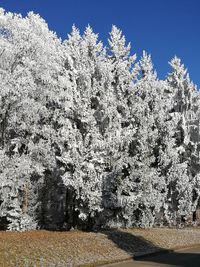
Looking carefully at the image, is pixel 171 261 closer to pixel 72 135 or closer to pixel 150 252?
pixel 150 252

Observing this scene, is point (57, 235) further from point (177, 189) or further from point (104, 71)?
point (177, 189)

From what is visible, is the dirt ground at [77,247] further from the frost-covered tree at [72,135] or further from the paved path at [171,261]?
the frost-covered tree at [72,135]

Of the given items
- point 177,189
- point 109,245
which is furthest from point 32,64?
point 177,189

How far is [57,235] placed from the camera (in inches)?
866

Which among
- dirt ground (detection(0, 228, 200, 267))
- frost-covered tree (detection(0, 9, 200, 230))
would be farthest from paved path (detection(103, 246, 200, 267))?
frost-covered tree (detection(0, 9, 200, 230))

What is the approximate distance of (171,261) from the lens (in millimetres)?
19062

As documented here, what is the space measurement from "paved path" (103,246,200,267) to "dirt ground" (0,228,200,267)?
726mm

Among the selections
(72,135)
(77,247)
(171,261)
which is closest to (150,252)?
(171,261)

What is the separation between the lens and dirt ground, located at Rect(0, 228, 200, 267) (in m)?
16.4

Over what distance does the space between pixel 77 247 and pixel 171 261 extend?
13.2 ft

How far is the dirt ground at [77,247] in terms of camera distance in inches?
645

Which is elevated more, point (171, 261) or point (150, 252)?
point (150, 252)

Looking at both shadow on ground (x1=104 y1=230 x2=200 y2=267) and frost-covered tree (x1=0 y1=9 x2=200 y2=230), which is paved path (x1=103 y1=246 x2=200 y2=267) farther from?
frost-covered tree (x1=0 y1=9 x2=200 y2=230)

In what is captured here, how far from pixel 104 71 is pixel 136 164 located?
23.5ft
